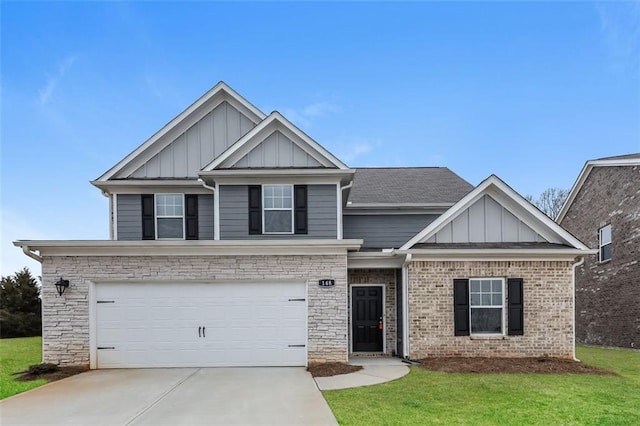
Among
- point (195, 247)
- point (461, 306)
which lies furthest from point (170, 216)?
point (461, 306)

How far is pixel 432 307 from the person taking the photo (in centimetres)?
1112

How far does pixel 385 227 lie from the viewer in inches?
578

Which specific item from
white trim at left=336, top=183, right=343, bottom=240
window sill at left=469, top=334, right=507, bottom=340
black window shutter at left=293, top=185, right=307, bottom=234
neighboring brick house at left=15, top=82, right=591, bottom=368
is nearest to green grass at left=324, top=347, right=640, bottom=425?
window sill at left=469, top=334, right=507, bottom=340

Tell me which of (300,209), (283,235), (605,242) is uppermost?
(300,209)

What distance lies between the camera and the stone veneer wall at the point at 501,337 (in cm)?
1103

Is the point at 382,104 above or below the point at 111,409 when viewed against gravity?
above

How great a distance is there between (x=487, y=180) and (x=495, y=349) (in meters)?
4.49

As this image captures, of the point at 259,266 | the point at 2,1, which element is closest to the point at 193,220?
the point at 259,266

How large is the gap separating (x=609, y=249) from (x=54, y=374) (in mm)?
19630

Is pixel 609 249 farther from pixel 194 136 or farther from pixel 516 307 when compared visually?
pixel 194 136

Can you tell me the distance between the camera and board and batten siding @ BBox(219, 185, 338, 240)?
472 inches

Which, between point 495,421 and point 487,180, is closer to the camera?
point 495,421

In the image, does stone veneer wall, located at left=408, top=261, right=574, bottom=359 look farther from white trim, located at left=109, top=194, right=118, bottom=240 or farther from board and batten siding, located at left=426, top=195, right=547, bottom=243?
white trim, located at left=109, top=194, right=118, bottom=240

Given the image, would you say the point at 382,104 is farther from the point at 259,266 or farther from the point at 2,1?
the point at 2,1
